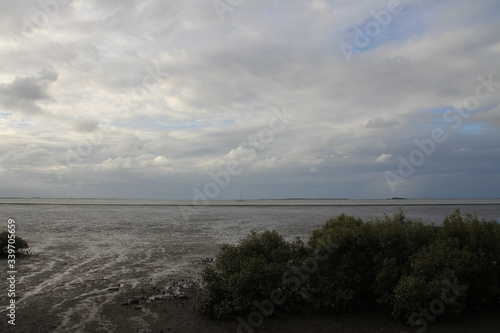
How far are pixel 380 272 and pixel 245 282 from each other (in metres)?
3.91

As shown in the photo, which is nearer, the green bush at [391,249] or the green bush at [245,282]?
the green bush at [391,249]

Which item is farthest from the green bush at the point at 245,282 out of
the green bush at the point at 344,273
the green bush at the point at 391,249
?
the green bush at the point at 391,249

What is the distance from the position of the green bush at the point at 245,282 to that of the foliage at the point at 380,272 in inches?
1.1

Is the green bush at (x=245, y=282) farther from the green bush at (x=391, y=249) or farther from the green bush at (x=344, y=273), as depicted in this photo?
the green bush at (x=391, y=249)

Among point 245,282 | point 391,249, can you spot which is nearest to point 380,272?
point 391,249

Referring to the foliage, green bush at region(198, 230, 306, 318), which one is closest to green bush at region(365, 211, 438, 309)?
the foliage

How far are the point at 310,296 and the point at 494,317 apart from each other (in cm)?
491

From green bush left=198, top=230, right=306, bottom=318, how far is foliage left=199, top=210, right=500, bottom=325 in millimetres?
27

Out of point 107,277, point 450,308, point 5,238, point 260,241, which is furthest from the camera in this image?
point 5,238

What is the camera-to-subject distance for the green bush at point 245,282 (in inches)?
395

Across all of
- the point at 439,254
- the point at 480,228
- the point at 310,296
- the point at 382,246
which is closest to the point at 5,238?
the point at 310,296

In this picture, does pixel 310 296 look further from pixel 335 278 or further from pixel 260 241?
pixel 260 241

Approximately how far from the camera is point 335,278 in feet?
33.8

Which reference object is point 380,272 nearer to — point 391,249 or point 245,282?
Answer: point 391,249
